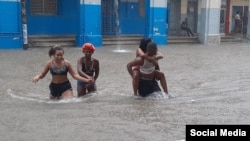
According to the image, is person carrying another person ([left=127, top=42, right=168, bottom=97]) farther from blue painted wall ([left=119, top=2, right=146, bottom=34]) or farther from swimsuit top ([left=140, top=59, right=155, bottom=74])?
blue painted wall ([left=119, top=2, right=146, bottom=34])

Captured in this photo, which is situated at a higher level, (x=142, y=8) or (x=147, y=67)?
(x=142, y=8)

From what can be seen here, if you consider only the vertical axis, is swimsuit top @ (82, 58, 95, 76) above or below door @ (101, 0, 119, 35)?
below

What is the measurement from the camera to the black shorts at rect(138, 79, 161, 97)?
9062mm

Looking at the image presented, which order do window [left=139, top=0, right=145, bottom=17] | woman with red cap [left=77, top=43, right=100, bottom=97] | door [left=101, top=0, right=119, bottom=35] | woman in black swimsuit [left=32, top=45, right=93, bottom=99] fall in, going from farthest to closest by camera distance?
window [left=139, top=0, right=145, bottom=17] → door [left=101, top=0, right=119, bottom=35] → woman with red cap [left=77, top=43, right=100, bottom=97] → woman in black swimsuit [left=32, top=45, right=93, bottom=99]

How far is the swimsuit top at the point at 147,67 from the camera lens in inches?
353

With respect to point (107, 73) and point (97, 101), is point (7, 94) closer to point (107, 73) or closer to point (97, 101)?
point (97, 101)

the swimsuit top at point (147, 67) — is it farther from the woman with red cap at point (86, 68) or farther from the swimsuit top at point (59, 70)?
the swimsuit top at point (59, 70)

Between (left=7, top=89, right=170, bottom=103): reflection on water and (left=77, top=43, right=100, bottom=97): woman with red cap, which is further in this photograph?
(left=77, top=43, right=100, bottom=97): woman with red cap

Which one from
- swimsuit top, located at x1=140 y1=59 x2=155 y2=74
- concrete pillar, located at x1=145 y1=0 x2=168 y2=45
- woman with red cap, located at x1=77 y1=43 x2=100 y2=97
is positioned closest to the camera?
woman with red cap, located at x1=77 y1=43 x2=100 y2=97

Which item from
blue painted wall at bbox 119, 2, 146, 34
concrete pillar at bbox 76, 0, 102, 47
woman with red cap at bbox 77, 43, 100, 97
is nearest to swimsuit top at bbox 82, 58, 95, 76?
woman with red cap at bbox 77, 43, 100, 97

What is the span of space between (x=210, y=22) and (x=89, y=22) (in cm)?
784

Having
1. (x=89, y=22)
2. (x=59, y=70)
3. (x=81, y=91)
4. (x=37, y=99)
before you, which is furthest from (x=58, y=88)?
(x=89, y=22)

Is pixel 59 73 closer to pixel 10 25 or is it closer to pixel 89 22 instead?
pixel 10 25

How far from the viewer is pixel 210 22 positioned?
26438 mm
